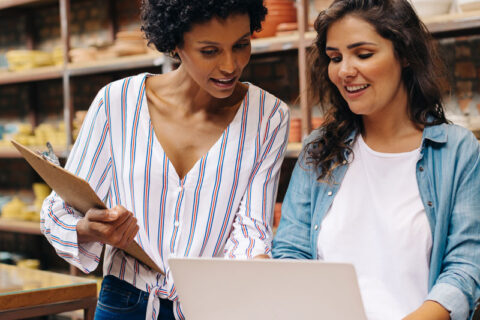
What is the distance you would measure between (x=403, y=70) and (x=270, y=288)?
734 millimetres

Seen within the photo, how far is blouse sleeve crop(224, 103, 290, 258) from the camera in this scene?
138 centimetres

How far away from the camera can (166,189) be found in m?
1.41

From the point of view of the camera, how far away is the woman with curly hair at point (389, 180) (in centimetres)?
128

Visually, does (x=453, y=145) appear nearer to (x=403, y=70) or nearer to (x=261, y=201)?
(x=403, y=70)

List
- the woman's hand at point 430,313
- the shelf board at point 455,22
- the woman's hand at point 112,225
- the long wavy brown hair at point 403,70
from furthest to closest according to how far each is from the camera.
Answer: the shelf board at point 455,22, the long wavy brown hair at point 403,70, the woman's hand at point 112,225, the woman's hand at point 430,313

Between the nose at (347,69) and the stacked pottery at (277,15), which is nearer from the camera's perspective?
the nose at (347,69)

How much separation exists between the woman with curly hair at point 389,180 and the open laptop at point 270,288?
1.05 ft

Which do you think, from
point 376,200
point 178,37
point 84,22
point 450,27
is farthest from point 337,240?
point 84,22

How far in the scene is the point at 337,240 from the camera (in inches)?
54.7

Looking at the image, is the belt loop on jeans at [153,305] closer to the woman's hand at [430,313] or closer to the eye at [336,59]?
the woman's hand at [430,313]

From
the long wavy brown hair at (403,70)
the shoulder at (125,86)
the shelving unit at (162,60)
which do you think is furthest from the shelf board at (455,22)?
the shoulder at (125,86)

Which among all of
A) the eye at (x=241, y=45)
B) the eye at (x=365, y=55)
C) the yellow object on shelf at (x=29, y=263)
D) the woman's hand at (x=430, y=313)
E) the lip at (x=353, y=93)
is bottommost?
the yellow object on shelf at (x=29, y=263)

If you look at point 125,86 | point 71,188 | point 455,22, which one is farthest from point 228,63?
point 455,22

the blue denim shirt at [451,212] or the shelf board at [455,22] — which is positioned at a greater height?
the shelf board at [455,22]
